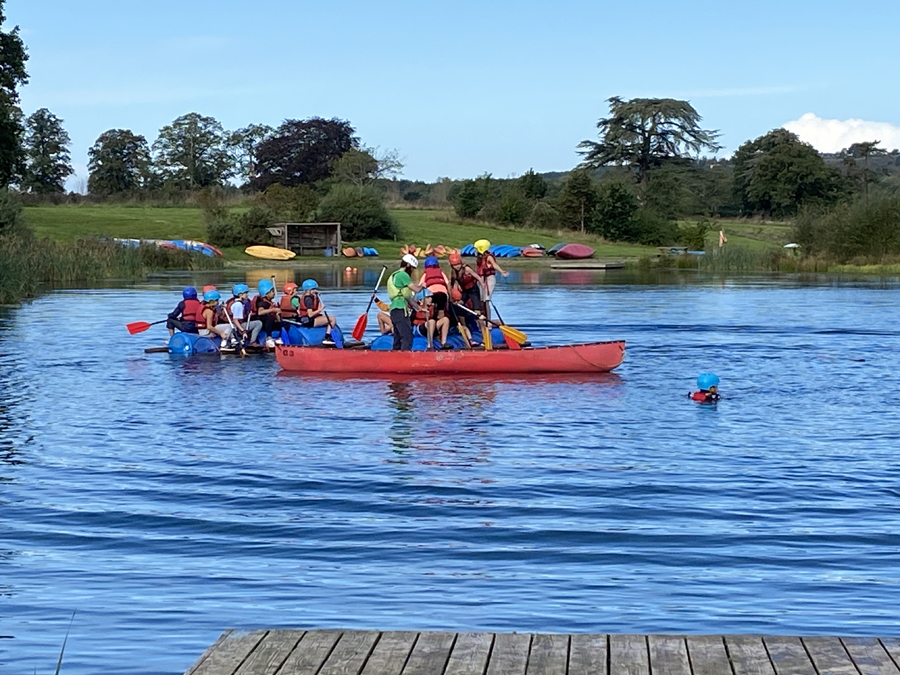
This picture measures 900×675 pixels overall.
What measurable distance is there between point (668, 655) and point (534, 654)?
59cm

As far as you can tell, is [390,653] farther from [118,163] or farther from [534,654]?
[118,163]

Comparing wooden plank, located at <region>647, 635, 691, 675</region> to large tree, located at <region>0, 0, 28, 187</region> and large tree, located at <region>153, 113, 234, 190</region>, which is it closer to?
large tree, located at <region>0, 0, 28, 187</region>

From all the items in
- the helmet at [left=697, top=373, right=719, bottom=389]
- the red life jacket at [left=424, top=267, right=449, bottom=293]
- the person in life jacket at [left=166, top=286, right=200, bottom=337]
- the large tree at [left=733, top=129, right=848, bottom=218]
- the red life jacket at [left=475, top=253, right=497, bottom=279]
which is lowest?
the helmet at [left=697, top=373, right=719, bottom=389]

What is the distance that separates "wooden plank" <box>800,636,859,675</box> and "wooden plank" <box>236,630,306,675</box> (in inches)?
90.3

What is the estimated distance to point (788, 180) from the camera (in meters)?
95.5

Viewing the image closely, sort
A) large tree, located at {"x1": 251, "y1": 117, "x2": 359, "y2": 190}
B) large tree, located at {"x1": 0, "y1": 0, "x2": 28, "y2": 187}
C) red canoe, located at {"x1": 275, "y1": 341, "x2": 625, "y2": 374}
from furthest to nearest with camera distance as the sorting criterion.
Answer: large tree, located at {"x1": 251, "y1": 117, "x2": 359, "y2": 190}
large tree, located at {"x1": 0, "y1": 0, "x2": 28, "y2": 187}
red canoe, located at {"x1": 275, "y1": 341, "x2": 625, "y2": 374}

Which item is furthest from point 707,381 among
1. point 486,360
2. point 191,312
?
point 191,312

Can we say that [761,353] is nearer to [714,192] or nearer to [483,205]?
[483,205]

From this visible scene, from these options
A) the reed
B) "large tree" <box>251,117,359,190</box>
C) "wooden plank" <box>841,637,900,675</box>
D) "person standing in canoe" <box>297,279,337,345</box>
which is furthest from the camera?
"large tree" <box>251,117,359,190</box>

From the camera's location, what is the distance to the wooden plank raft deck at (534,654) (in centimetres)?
584

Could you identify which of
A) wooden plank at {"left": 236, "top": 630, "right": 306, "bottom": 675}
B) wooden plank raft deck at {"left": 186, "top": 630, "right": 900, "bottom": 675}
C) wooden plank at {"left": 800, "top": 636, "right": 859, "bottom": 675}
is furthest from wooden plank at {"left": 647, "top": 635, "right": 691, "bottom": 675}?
wooden plank at {"left": 236, "top": 630, "right": 306, "bottom": 675}

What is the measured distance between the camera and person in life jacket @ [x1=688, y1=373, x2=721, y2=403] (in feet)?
61.0

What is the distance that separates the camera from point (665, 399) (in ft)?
62.6

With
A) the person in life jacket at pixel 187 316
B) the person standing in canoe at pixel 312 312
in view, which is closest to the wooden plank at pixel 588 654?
the person standing in canoe at pixel 312 312
